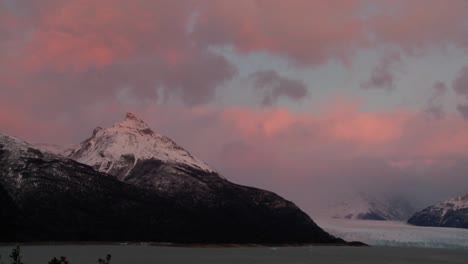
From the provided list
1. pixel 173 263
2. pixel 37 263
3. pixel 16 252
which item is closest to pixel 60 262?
pixel 16 252

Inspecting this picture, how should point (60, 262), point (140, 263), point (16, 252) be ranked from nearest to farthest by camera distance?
point (60, 262)
point (16, 252)
point (140, 263)

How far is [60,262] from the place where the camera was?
101 ft

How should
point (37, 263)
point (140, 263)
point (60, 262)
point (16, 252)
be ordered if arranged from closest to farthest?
point (60, 262) < point (16, 252) < point (37, 263) < point (140, 263)

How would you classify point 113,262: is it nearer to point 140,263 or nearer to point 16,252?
point 140,263

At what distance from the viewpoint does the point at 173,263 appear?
19488cm

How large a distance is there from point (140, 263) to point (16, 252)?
534 ft

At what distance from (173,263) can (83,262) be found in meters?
25.6

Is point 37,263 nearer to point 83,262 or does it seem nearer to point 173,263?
point 83,262

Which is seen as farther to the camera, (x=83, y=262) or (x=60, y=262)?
(x=83, y=262)

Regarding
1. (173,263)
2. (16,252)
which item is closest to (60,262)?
(16,252)

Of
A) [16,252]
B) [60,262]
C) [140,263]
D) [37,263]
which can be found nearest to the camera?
[60,262]

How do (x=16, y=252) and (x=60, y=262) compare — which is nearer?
(x=60, y=262)

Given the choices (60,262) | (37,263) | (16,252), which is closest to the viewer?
(60,262)

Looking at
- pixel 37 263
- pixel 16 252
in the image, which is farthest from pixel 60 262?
pixel 37 263
